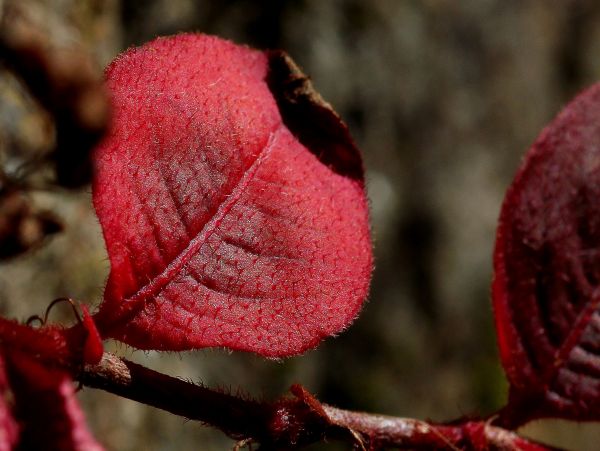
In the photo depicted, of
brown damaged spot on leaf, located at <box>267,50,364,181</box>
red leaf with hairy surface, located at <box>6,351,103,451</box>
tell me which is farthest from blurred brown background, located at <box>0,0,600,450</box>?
red leaf with hairy surface, located at <box>6,351,103,451</box>

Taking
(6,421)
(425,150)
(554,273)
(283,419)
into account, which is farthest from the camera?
(425,150)

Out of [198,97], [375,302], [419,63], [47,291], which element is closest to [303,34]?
[419,63]

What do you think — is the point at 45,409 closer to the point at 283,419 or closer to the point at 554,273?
the point at 283,419

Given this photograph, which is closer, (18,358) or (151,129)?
(18,358)

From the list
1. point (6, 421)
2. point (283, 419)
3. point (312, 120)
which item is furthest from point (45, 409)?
point (312, 120)

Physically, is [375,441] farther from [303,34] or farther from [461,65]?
[461,65]

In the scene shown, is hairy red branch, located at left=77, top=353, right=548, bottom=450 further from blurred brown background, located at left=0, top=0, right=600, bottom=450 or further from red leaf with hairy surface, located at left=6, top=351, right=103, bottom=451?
blurred brown background, located at left=0, top=0, right=600, bottom=450
